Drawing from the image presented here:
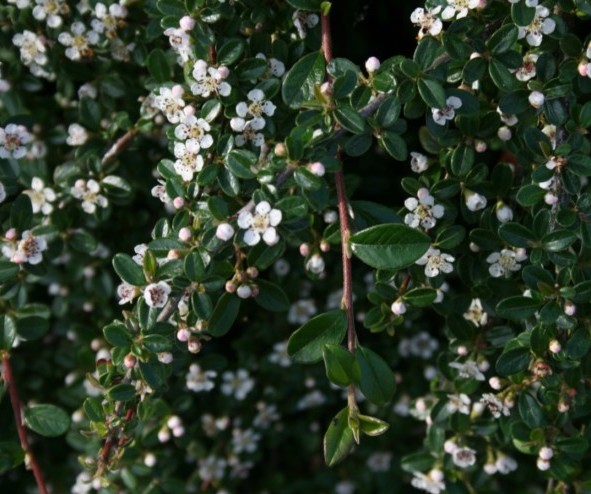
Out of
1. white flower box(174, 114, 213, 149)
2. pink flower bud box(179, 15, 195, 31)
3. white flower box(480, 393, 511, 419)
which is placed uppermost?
pink flower bud box(179, 15, 195, 31)

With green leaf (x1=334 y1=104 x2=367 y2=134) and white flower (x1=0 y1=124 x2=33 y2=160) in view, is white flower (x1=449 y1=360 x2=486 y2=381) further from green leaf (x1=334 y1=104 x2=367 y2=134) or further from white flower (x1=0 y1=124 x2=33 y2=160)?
white flower (x1=0 y1=124 x2=33 y2=160)

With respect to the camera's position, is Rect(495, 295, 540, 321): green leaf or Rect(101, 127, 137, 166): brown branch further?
Rect(101, 127, 137, 166): brown branch

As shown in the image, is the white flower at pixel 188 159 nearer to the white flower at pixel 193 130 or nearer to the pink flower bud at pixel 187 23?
the white flower at pixel 193 130

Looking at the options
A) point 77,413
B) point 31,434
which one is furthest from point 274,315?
point 31,434

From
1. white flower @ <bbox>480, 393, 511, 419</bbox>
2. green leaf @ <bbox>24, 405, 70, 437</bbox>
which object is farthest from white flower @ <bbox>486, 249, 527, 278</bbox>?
green leaf @ <bbox>24, 405, 70, 437</bbox>

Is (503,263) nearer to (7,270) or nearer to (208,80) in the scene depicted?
(208,80)

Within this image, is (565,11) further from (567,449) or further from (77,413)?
(77,413)

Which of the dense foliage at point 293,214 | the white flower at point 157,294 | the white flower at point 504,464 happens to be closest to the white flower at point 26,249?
the dense foliage at point 293,214
